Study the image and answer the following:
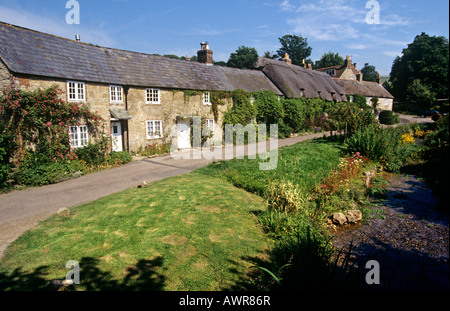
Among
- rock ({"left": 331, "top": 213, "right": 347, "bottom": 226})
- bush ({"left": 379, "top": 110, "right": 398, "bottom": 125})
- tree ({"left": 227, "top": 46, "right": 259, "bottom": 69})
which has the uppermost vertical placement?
tree ({"left": 227, "top": 46, "right": 259, "bottom": 69})

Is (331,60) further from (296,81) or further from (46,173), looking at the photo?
(46,173)

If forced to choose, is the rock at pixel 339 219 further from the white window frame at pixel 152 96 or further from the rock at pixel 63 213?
the white window frame at pixel 152 96

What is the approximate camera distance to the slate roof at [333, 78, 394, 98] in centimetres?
4662

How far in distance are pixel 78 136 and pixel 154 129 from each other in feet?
18.9

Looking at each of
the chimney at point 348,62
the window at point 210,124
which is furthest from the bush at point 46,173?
the chimney at point 348,62

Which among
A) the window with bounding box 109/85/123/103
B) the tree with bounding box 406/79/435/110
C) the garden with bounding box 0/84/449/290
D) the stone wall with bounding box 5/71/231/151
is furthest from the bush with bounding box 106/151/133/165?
the tree with bounding box 406/79/435/110

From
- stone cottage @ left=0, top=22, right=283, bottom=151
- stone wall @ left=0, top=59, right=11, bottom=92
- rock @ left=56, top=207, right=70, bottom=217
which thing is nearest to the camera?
rock @ left=56, top=207, right=70, bottom=217

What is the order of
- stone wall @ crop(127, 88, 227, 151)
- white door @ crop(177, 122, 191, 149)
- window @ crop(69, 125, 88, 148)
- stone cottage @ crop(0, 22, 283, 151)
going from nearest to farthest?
1. stone cottage @ crop(0, 22, 283, 151)
2. window @ crop(69, 125, 88, 148)
3. stone wall @ crop(127, 88, 227, 151)
4. white door @ crop(177, 122, 191, 149)

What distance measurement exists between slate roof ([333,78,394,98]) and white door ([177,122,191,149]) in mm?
33240

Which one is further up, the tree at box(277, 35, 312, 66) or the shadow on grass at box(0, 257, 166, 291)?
the tree at box(277, 35, 312, 66)

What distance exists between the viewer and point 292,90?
1259 inches

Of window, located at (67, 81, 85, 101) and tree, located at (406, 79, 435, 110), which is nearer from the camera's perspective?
tree, located at (406, 79, 435, 110)

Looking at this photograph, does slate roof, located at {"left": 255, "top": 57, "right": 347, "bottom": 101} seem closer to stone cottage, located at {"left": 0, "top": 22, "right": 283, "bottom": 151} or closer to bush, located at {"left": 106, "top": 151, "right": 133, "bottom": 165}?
stone cottage, located at {"left": 0, "top": 22, "right": 283, "bottom": 151}
